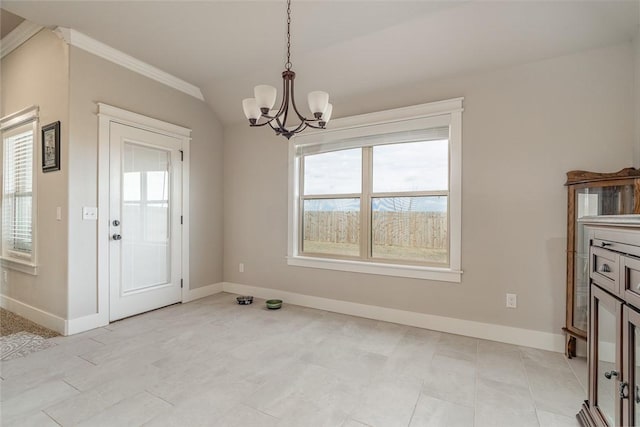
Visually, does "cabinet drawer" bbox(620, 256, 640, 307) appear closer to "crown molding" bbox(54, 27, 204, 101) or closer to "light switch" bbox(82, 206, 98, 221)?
"light switch" bbox(82, 206, 98, 221)

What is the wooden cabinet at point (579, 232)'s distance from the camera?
2.27m

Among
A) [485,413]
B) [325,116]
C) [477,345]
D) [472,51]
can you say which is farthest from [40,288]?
[472,51]

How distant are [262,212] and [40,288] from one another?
252cm

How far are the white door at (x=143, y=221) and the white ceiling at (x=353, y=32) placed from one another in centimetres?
101

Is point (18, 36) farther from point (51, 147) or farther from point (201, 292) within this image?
point (201, 292)

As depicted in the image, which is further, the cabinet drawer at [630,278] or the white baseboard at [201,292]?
the white baseboard at [201,292]

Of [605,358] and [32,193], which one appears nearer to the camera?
[605,358]

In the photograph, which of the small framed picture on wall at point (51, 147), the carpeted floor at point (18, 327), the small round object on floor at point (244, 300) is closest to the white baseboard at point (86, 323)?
the carpeted floor at point (18, 327)

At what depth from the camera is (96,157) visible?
3.12m

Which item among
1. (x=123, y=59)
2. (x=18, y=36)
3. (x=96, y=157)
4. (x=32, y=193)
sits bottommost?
(x=32, y=193)

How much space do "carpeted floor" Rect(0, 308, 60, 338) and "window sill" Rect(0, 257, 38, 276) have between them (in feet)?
1.67

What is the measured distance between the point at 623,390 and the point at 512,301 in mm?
1650

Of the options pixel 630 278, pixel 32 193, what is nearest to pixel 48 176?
pixel 32 193

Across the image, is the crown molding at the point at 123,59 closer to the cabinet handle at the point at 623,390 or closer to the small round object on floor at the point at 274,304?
the small round object on floor at the point at 274,304
